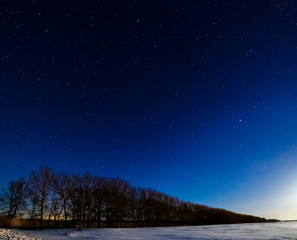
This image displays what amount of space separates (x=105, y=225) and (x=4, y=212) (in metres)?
22.0

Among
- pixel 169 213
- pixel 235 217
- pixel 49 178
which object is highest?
pixel 49 178

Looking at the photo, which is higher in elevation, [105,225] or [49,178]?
[49,178]

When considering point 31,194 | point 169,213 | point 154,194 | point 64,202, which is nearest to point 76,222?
point 64,202

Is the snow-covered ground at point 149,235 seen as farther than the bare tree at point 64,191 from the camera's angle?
No

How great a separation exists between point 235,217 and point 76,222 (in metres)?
111

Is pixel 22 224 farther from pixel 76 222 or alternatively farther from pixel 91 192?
pixel 91 192

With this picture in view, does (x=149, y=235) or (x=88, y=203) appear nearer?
(x=149, y=235)

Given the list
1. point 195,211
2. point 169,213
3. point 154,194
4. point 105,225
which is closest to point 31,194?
point 105,225

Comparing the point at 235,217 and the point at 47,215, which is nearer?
the point at 47,215

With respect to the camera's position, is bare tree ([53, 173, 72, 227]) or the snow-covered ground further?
bare tree ([53, 173, 72, 227])

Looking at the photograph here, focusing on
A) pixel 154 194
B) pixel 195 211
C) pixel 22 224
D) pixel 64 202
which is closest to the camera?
pixel 22 224

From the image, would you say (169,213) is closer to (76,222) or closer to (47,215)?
(76,222)

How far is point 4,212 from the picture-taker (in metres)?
39.8

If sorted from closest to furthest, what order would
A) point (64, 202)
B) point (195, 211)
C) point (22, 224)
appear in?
1. point (22, 224)
2. point (64, 202)
3. point (195, 211)
